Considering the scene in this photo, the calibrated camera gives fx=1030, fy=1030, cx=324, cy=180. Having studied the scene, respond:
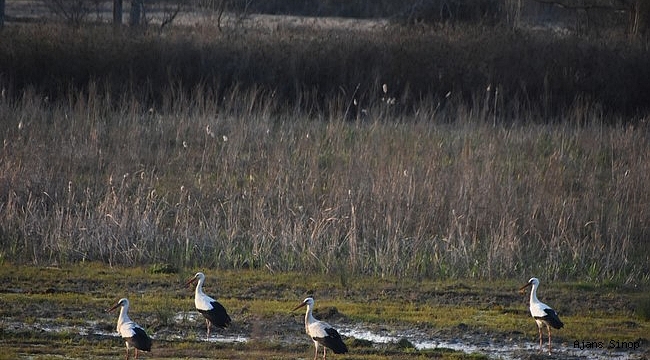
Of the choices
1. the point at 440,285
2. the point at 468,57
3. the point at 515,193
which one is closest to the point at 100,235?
the point at 440,285

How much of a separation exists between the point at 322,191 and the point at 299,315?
433 centimetres

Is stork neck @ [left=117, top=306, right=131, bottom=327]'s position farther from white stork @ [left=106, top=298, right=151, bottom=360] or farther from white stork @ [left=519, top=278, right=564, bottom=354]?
white stork @ [left=519, top=278, right=564, bottom=354]

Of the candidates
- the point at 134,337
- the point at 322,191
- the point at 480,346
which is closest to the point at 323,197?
the point at 322,191

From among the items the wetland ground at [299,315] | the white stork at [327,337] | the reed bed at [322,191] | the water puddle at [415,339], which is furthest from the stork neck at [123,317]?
the reed bed at [322,191]

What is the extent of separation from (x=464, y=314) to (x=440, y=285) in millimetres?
1211

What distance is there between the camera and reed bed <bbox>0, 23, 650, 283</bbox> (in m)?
12.1

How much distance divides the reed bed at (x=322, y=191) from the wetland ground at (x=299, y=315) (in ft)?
1.73

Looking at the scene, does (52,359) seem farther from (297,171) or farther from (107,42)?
(107,42)

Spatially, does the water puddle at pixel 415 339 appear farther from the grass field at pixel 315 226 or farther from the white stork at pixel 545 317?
the white stork at pixel 545 317

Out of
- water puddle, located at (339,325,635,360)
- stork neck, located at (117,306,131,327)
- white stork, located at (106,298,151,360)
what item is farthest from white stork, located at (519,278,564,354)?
stork neck, located at (117,306,131,327)

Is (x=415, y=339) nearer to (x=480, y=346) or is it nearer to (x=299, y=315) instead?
(x=480, y=346)

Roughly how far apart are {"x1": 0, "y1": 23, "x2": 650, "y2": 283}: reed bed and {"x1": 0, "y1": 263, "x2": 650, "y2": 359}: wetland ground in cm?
53

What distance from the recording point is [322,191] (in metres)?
14.0

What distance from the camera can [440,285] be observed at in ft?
37.1
